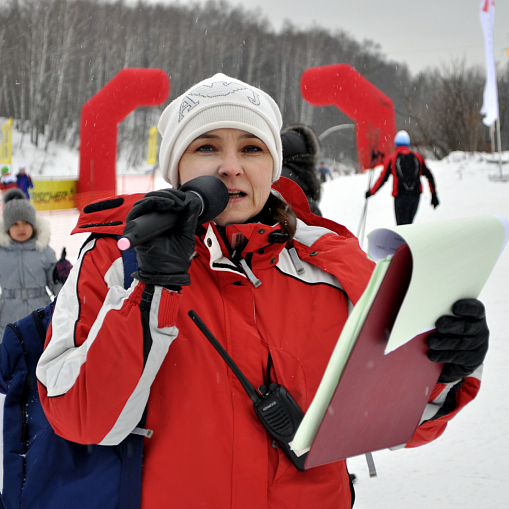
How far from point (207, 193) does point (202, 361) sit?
36 cm

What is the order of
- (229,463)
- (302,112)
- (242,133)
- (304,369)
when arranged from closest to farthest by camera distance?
(229,463), (304,369), (242,133), (302,112)

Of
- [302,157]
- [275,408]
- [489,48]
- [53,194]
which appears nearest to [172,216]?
[275,408]

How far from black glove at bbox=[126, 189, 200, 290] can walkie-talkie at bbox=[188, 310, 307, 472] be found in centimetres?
14

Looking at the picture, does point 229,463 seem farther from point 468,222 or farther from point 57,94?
point 57,94

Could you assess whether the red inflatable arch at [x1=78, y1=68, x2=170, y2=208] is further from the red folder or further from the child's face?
the red folder

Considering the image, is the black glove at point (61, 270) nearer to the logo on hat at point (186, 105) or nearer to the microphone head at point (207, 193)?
the logo on hat at point (186, 105)

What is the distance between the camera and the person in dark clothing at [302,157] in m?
3.30

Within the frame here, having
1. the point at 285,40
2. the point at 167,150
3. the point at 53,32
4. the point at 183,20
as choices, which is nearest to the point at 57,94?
the point at 53,32

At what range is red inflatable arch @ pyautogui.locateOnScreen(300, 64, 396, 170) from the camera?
14.3m

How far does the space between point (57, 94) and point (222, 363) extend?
1197 inches

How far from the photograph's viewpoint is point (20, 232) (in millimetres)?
4062

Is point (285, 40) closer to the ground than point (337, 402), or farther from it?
farther from it

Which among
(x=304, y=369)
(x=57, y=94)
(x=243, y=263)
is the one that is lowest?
(x=304, y=369)

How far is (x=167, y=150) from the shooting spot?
140cm
